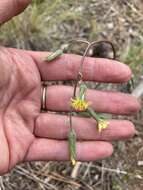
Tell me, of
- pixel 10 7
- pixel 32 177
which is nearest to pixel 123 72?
pixel 10 7

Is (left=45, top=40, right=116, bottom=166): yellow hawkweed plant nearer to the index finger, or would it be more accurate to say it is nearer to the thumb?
the index finger

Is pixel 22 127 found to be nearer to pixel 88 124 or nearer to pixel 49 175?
pixel 88 124

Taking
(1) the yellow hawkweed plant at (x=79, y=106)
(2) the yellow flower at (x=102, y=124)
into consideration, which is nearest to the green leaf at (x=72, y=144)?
(1) the yellow hawkweed plant at (x=79, y=106)

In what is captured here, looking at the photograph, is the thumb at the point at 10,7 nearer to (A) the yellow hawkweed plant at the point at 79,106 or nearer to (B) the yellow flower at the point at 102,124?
(A) the yellow hawkweed plant at the point at 79,106

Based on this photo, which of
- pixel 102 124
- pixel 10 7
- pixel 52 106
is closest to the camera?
pixel 10 7

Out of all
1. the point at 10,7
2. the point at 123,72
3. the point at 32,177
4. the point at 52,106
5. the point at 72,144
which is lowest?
the point at 32,177

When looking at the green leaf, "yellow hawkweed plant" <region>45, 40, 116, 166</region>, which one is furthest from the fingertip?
the green leaf

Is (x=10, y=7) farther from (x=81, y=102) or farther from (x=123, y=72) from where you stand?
(x=123, y=72)
